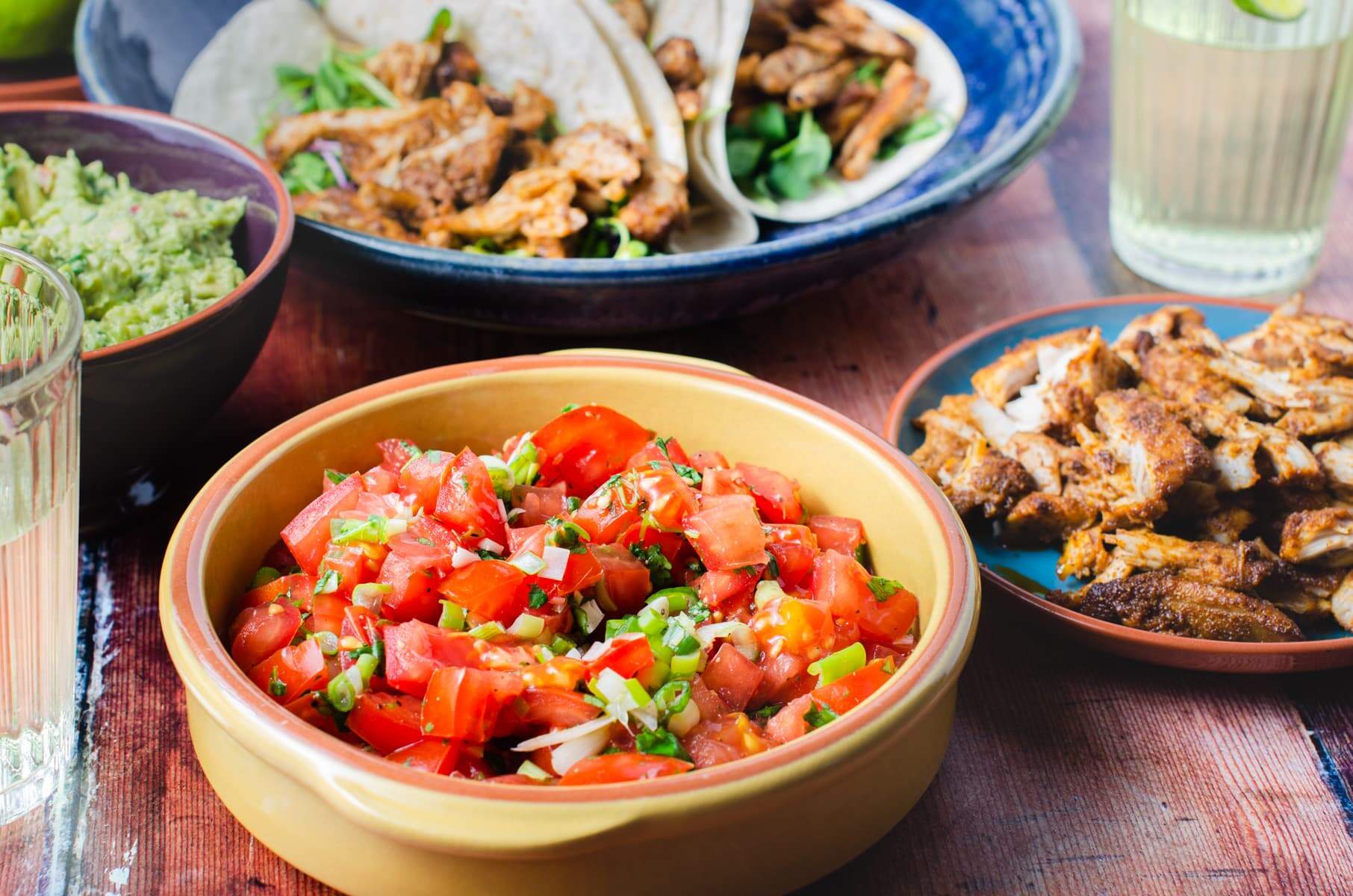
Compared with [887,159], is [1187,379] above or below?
above

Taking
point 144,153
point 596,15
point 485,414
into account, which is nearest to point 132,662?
point 485,414

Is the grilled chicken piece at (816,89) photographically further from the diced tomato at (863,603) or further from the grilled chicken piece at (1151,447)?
the diced tomato at (863,603)

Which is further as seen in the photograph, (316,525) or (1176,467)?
(1176,467)

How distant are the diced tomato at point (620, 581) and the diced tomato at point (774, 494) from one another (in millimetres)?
228

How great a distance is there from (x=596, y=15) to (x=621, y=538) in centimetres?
180

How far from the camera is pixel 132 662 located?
1926mm

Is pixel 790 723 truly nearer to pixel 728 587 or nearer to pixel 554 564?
pixel 728 587

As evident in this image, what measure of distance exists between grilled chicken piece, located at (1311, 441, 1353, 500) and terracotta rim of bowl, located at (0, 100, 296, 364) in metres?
Result: 1.67

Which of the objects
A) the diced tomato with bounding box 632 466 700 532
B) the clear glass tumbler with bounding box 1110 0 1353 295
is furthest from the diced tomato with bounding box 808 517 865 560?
the clear glass tumbler with bounding box 1110 0 1353 295

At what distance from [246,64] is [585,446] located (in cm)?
174

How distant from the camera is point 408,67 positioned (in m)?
3.09

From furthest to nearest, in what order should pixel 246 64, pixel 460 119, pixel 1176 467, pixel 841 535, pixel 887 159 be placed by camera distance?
pixel 887 159 < pixel 246 64 < pixel 460 119 < pixel 1176 467 < pixel 841 535

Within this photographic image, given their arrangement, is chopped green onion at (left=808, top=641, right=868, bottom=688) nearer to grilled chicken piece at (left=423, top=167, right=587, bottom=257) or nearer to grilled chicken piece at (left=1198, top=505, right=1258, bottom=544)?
grilled chicken piece at (left=1198, top=505, right=1258, bottom=544)

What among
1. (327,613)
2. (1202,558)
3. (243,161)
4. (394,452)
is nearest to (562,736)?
(327,613)
